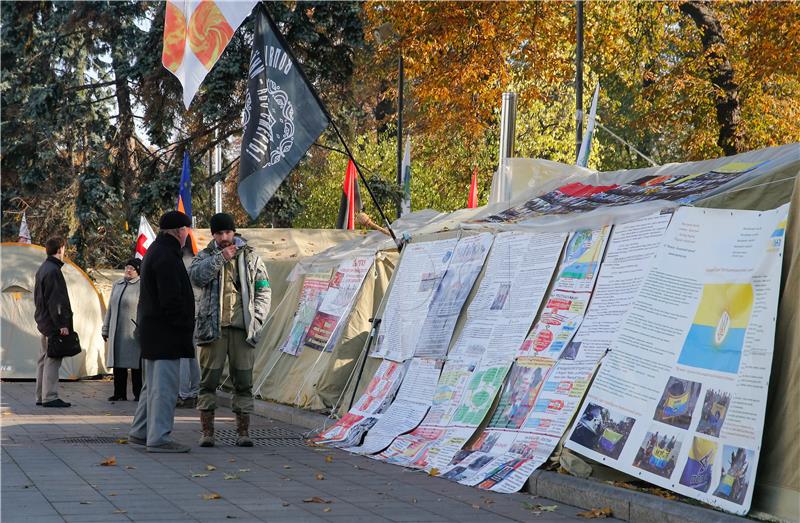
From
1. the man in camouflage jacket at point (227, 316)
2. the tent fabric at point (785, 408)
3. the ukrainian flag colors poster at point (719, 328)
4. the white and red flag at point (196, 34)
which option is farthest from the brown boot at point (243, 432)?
the tent fabric at point (785, 408)

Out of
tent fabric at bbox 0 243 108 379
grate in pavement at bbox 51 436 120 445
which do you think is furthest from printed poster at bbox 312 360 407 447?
tent fabric at bbox 0 243 108 379

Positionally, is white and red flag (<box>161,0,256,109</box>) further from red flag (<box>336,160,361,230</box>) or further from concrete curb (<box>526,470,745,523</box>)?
red flag (<box>336,160,361,230</box>)

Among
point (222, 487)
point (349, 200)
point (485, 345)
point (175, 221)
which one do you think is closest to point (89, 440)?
point (175, 221)

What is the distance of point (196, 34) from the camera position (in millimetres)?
13383

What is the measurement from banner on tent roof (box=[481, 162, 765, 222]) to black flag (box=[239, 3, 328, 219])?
82.5 inches

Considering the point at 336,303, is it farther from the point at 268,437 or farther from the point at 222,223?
the point at 222,223

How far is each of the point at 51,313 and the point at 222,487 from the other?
25.5 feet

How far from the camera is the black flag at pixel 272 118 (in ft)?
36.7

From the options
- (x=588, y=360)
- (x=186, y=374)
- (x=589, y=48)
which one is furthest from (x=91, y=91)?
(x=588, y=360)

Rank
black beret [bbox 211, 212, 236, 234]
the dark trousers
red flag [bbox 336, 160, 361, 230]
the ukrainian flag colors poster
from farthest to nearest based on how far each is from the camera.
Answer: red flag [bbox 336, 160, 361, 230] < the dark trousers < black beret [bbox 211, 212, 236, 234] < the ukrainian flag colors poster

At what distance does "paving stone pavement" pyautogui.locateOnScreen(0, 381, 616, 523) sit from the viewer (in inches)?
279

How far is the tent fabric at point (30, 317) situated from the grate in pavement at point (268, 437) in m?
9.99

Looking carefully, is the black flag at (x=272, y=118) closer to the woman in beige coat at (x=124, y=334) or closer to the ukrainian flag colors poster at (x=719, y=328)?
the ukrainian flag colors poster at (x=719, y=328)

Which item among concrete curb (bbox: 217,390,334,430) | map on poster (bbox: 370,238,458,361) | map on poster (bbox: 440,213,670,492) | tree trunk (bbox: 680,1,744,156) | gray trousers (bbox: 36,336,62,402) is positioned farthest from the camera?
tree trunk (bbox: 680,1,744,156)
